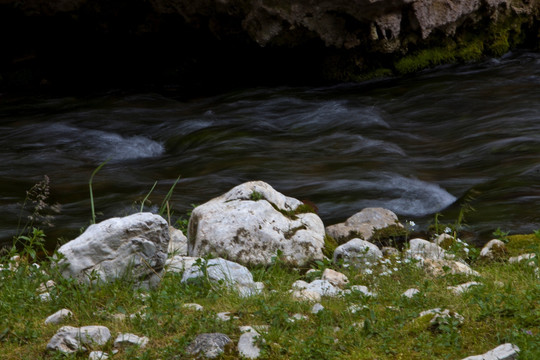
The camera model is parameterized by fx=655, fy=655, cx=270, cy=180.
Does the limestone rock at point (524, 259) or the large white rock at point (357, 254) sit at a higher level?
the large white rock at point (357, 254)

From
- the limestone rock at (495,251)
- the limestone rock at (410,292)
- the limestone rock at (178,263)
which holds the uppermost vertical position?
the limestone rock at (178,263)

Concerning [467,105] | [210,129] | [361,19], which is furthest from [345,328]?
[361,19]

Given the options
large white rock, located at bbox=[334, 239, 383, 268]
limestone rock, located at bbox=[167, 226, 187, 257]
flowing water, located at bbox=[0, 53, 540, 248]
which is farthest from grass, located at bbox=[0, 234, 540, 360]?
flowing water, located at bbox=[0, 53, 540, 248]

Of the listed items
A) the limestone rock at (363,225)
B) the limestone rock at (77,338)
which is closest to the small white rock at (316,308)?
the limestone rock at (77,338)

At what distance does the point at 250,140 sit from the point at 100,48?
6.35 meters

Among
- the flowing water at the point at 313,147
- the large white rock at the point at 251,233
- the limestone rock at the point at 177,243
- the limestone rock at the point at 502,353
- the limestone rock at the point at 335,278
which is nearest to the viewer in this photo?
the limestone rock at the point at 502,353

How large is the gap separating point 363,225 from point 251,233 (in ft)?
3.74

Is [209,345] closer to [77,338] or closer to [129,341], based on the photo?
[129,341]

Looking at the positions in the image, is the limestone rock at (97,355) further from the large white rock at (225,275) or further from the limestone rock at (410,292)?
the limestone rock at (410,292)

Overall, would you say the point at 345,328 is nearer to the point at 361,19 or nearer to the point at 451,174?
the point at 451,174

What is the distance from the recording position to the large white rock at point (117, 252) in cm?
366

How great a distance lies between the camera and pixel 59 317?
316 centimetres

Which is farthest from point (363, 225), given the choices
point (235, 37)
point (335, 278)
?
point (235, 37)

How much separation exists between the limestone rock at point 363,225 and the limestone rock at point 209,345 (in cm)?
237
